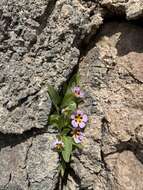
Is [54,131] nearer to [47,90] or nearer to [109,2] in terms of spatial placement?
[47,90]

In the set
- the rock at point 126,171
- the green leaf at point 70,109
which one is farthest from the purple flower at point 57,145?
the rock at point 126,171

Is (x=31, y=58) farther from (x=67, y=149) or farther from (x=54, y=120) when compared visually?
(x=67, y=149)

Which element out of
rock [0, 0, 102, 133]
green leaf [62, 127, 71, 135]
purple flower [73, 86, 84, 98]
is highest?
rock [0, 0, 102, 133]

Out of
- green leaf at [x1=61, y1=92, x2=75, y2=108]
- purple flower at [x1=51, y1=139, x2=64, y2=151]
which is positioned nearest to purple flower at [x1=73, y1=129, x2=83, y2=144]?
purple flower at [x1=51, y1=139, x2=64, y2=151]

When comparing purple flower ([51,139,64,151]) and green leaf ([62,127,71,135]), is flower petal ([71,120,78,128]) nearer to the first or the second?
green leaf ([62,127,71,135])

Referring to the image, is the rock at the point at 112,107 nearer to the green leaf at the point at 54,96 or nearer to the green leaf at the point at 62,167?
the green leaf at the point at 62,167

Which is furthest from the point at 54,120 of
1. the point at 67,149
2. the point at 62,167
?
the point at 62,167

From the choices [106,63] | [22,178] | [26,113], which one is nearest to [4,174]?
[22,178]
